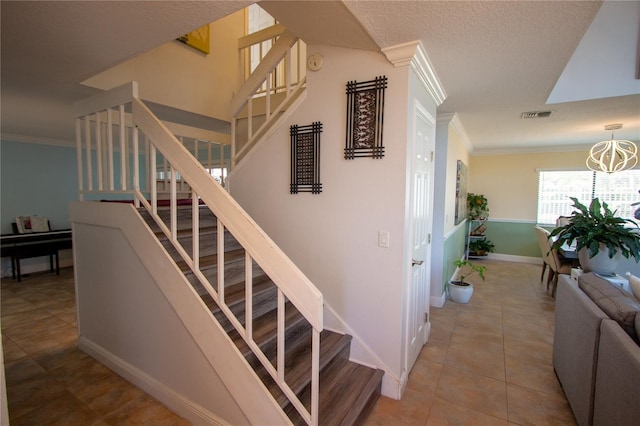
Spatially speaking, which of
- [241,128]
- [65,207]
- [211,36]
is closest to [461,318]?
[241,128]

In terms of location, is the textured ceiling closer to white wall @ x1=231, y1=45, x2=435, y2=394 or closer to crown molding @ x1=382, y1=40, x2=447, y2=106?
crown molding @ x1=382, y1=40, x2=447, y2=106

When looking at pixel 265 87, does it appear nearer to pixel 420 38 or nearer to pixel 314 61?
pixel 314 61

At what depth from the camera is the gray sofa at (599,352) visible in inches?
52.0

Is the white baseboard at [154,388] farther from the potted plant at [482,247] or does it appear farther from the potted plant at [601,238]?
the potted plant at [482,247]

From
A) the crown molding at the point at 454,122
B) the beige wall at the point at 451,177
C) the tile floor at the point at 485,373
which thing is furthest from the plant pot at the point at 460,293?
the crown molding at the point at 454,122

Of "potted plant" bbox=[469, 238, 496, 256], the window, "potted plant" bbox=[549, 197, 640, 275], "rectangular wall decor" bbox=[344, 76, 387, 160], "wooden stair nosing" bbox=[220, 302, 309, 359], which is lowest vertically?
"potted plant" bbox=[469, 238, 496, 256]

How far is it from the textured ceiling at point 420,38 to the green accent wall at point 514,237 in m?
3.38

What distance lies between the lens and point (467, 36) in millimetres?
1763

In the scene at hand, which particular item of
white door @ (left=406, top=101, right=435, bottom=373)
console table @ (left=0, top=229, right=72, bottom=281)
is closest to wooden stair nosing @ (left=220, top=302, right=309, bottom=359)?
white door @ (left=406, top=101, right=435, bottom=373)

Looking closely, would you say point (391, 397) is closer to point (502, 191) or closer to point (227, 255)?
point (227, 255)

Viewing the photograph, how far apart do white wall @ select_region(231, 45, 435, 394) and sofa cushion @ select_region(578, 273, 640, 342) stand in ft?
3.78

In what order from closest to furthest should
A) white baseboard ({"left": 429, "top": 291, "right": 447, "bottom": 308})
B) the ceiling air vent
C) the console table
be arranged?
the ceiling air vent → white baseboard ({"left": 429, "top": 291, "right": 447, "bottom": 308}) → the console table

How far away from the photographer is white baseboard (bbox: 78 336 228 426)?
72.6 inches

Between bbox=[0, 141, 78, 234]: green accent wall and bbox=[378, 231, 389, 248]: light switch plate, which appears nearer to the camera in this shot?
bbox=[378, 231, 389, 248]: light switch plate
